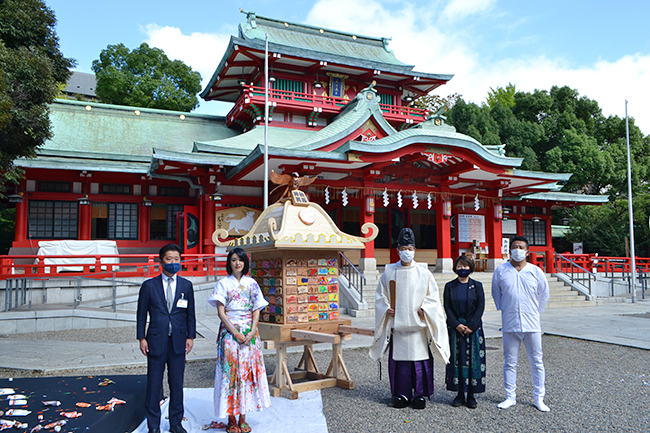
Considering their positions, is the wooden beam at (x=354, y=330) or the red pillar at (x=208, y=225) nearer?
the wooden beam at (x=354, y=330)

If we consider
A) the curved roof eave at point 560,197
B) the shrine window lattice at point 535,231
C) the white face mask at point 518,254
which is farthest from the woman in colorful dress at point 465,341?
the shrine window lattice at point 535,231

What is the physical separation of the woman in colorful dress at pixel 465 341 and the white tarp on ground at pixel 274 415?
60.1 inches

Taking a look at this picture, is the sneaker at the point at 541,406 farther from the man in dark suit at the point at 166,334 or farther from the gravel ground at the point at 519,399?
the man in dark suit at the point at 166,334

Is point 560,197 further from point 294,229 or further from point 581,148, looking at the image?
point 294,229

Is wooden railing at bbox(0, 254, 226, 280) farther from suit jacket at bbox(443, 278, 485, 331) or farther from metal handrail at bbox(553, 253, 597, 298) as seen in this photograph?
metal handrail at bbox(553, 253, 597, 298)

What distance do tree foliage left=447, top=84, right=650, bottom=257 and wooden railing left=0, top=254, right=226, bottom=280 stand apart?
66.8 ft

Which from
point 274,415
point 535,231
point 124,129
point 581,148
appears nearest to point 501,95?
point 581,148

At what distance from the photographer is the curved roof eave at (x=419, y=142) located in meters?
13.7

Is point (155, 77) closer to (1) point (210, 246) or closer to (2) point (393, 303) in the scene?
(1) point (210, 246)

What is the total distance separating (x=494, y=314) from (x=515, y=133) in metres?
20.7

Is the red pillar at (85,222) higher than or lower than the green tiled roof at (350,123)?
lower

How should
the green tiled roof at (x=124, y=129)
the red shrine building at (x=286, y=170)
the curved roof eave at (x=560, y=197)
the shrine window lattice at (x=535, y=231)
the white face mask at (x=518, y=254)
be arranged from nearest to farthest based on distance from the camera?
1. the white face mask at (x=518, y=254)
2. the red shrine building at (x=286, y=170)
3. the green tiled roof at (x=124, y=129)
4. the curved roof eave at (x=560, y=197)
5. the shrine window lattice at (x=535, y=231)

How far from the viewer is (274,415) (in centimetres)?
484

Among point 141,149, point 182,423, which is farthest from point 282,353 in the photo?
point 141,149
